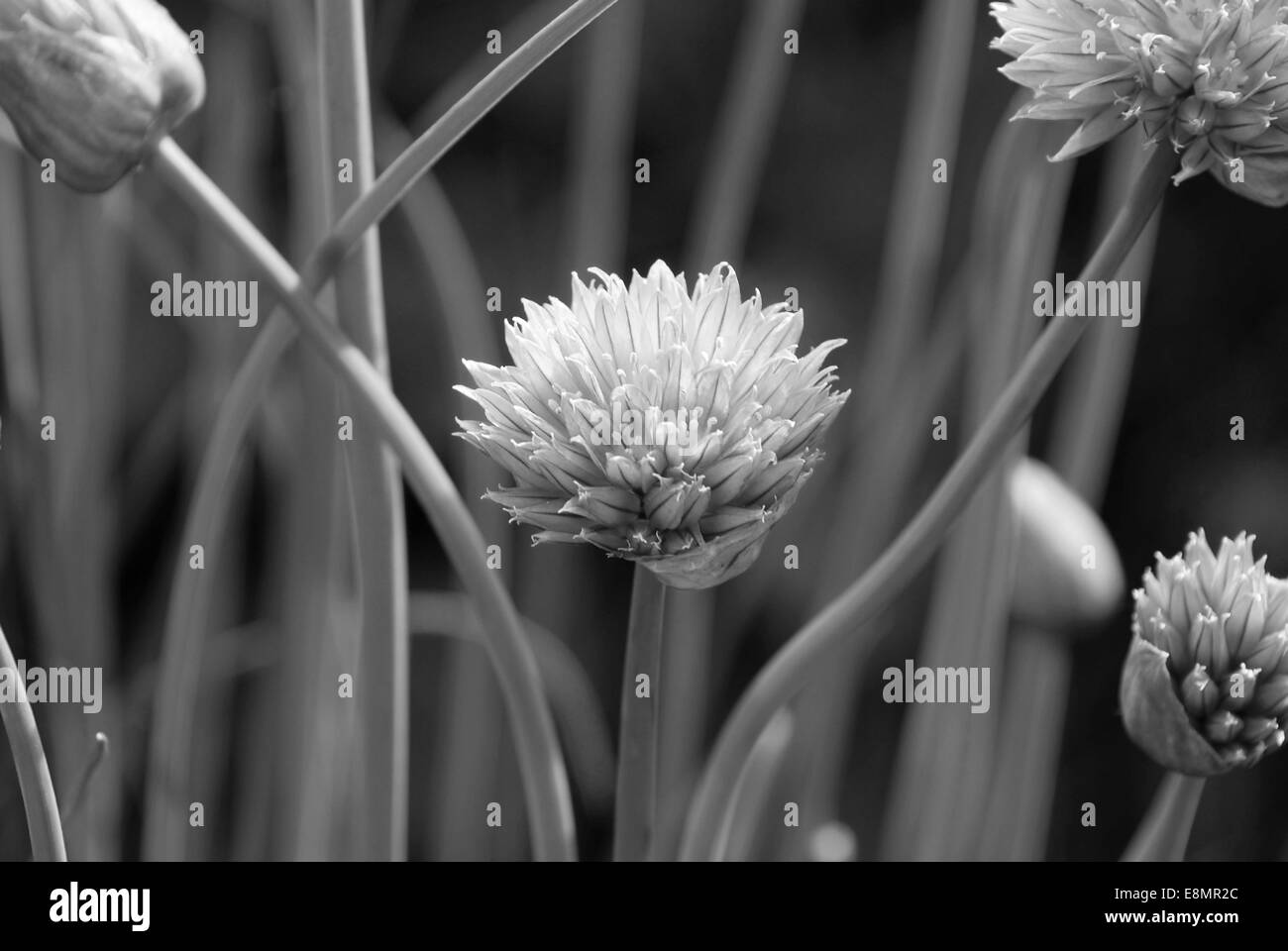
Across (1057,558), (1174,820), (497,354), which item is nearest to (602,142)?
(497,354)

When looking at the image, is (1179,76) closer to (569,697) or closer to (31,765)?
(31,765)

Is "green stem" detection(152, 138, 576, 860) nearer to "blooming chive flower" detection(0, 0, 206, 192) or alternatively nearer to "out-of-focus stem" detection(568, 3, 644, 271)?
"blooming chive flower" detection(0, 0, 206, 192)

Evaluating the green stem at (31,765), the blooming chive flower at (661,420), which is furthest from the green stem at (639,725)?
the green stem at (31,765)

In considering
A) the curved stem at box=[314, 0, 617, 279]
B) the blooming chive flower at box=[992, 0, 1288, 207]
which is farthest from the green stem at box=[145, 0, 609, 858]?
the blooming chive flower at box=[992, 0, 1288, 207]

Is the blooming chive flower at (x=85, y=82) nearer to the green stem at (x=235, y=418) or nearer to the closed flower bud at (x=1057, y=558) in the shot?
the green stem at (x=235, y=418)
